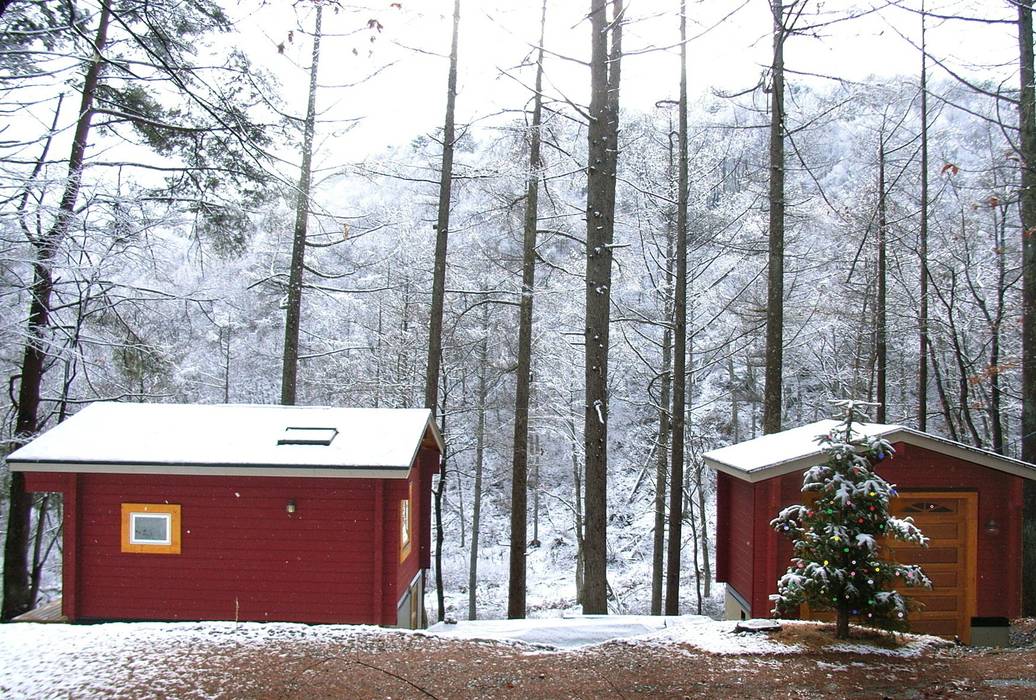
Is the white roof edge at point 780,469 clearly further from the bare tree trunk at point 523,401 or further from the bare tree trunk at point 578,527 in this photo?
the bare tree trunk at point 578,527

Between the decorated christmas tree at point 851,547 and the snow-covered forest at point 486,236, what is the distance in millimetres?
2594

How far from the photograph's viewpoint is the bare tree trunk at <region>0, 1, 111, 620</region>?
9.19 metres

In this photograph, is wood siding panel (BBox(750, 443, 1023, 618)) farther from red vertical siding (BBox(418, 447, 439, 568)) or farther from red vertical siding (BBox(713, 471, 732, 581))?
red vertical siding (BBox(418, 447, 439, 568))

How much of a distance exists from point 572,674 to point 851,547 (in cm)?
260

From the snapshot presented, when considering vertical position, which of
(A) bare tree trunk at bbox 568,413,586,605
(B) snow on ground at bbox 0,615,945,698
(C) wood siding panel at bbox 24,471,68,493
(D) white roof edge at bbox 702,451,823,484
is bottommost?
(A) bare tree trunk at bbox 568,413,586,605

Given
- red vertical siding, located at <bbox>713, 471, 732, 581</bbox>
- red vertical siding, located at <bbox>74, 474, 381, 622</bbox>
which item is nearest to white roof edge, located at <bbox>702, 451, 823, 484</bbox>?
red vertical siding, located at <bbox>713, 471, 732, 581</bbox>

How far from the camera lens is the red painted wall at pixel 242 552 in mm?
8312

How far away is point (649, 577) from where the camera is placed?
21.5 meters

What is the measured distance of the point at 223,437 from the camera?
8.65 m

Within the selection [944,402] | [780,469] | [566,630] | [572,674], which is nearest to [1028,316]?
[780,469]

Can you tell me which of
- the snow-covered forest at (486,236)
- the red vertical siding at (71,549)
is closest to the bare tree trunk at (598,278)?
the snow-covered forest at (486,236)

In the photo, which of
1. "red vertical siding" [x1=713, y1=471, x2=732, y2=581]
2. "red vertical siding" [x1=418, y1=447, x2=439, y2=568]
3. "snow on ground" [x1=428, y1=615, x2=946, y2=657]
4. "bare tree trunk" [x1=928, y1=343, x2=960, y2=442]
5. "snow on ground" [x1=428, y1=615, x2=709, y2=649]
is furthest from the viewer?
"bare tree trunk" [x1=928, y1=343, x2=960, y2=442]

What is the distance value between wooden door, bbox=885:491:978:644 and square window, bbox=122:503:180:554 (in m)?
8.75

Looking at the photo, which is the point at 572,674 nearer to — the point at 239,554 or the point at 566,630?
the point at 566,630
